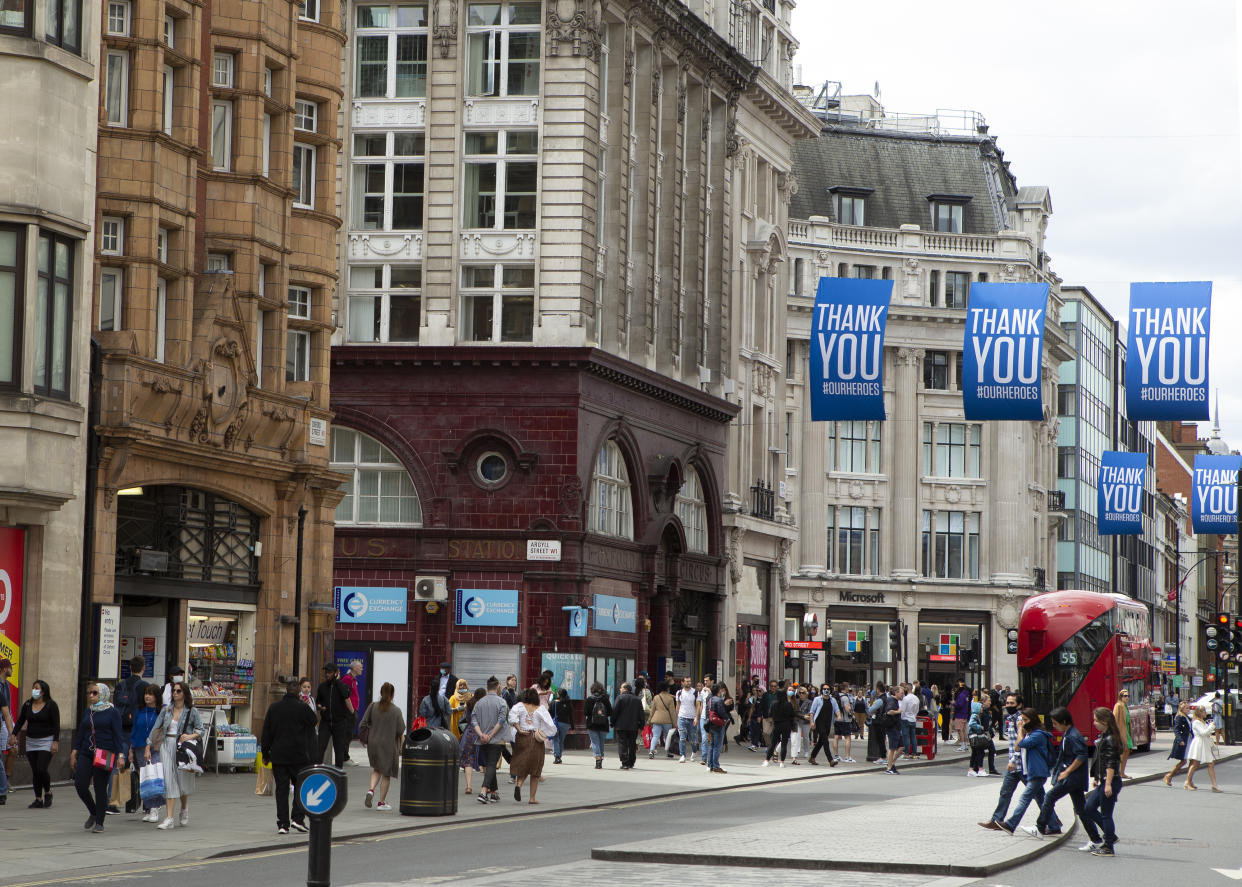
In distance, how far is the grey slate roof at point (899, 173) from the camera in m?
92.8

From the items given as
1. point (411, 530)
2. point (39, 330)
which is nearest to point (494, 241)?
point (411, 530)

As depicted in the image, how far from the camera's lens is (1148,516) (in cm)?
13388

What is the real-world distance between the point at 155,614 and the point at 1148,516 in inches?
4337

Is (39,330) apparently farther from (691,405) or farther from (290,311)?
(691,405)

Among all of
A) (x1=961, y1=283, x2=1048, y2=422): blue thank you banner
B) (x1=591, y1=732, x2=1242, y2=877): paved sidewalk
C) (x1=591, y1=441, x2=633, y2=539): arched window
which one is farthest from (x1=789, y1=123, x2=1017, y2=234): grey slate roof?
(x1=591, y1=732, x2=1242, y2=877): paved sidewalk

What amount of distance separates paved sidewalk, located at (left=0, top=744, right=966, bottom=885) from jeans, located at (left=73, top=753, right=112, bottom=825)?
27 centimetres

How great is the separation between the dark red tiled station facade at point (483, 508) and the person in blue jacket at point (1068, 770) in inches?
897

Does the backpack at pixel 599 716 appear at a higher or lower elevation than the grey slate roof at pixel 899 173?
lower

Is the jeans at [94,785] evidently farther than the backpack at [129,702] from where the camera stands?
No

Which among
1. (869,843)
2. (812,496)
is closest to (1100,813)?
(869,843)

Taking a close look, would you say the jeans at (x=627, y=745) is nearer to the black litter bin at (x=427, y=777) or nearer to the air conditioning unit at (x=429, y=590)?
the air conditioning unit at (x=429, y=590)

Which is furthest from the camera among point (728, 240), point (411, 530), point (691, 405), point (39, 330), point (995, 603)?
point (995, 603)

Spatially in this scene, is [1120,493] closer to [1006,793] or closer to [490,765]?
[490,765]

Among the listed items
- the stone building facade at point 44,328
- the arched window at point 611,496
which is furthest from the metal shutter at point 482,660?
the stone building facade at point 44,328
